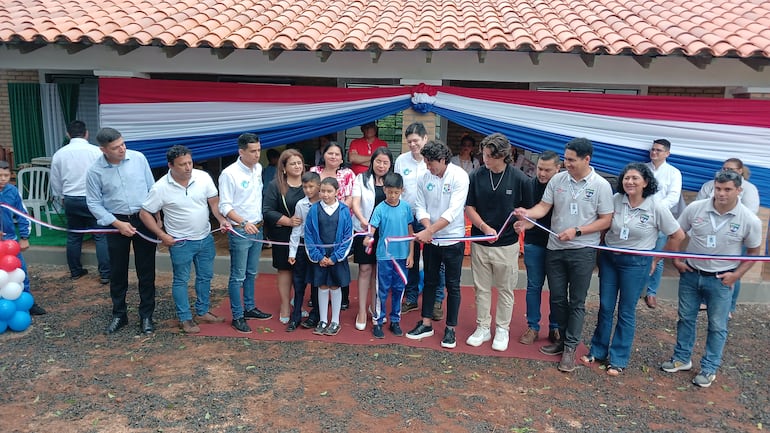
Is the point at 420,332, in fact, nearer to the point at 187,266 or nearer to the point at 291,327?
the point at 291,327

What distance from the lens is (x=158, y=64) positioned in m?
6.37

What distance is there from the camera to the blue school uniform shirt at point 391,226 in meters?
4.38

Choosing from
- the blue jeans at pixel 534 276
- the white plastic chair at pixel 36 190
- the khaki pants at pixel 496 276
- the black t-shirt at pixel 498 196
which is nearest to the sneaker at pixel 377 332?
the khaki pants at pixel 496 276

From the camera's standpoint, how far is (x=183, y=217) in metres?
4.26

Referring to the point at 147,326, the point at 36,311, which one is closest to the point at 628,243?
the point at 147,326

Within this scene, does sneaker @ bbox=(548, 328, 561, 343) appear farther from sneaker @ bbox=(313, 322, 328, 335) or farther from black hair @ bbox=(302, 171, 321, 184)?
black hair @ bbox=(302, 171, 321, 184)

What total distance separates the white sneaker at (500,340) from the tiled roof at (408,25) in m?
2.78

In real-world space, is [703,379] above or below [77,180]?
below

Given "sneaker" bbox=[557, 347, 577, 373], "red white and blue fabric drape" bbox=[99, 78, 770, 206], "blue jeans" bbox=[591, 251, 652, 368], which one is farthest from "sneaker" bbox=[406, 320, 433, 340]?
"red white and blue fabric drape" bbox=[99, 78, 770, 206]

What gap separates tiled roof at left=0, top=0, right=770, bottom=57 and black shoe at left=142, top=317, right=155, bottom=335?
9.16 feet

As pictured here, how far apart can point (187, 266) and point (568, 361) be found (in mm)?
3046

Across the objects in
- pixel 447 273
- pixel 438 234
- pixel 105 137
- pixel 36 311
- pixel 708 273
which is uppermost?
pixel 105 137

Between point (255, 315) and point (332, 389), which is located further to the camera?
point (255, 315)

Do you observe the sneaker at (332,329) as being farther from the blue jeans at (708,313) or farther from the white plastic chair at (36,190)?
the white plastic chair at (36,190)
